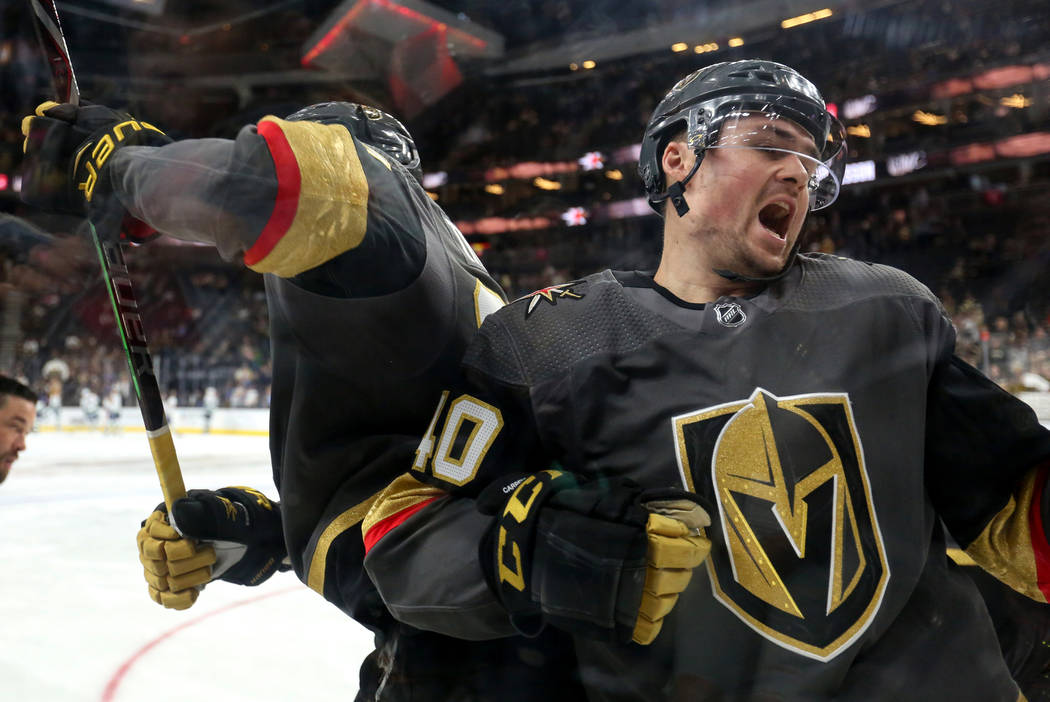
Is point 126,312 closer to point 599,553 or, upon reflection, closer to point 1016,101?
point 599,553

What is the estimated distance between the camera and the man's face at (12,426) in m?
0.74

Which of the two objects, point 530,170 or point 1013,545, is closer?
point 1013,545

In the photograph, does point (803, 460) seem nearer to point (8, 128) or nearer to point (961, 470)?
point (961, 470)

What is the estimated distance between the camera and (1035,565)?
733 millimetres

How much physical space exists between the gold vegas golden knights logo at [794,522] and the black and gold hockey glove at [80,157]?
0.50 m

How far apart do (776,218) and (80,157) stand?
0.60m

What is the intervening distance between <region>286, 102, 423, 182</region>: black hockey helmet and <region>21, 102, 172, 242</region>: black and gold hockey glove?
0.31 metres

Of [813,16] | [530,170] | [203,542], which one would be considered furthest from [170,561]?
[813,16]

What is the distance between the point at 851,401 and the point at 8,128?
761 mm

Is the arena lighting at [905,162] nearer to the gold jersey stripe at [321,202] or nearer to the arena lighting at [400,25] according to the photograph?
the arena lighting at [400,25]

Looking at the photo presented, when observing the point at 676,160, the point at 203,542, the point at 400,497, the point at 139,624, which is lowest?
the point at 139,624

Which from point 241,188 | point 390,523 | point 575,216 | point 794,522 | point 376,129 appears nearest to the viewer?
point 241,188

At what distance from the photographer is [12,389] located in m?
0.74

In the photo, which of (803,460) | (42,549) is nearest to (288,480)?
(803,460)
